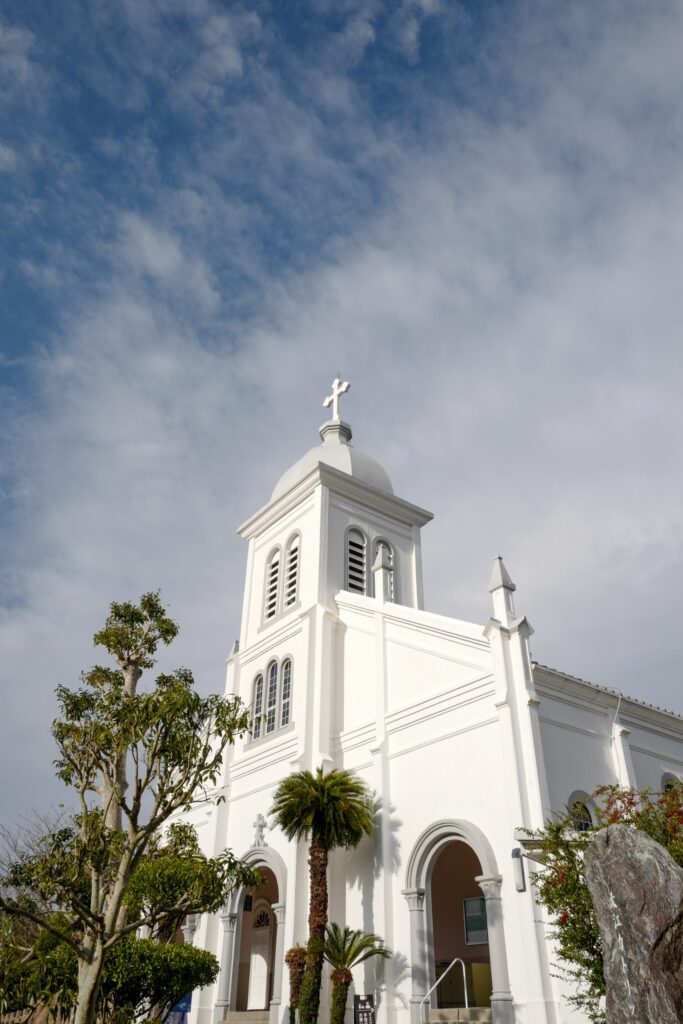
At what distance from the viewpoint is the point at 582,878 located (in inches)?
558

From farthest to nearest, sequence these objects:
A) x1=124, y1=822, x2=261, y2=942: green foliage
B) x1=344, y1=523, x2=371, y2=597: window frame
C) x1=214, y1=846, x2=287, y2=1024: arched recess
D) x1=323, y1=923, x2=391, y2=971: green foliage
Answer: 1. x1=344, y1=523, x2=371, y2=597: window frame
2. x1=214, y1=846, x2=287, y2=1024: arched recess
3. x1=323, y1=923, x2=391, y2=971: green foliage
4. x1=124, y1=822, x2=261, y2=942: green foliage

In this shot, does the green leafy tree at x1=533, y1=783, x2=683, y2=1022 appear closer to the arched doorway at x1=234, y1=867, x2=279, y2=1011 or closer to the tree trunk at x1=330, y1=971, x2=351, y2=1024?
the tree trunk at x1=330, y1=971, x2=351, y2=1024

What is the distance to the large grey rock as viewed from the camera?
7.93 metres

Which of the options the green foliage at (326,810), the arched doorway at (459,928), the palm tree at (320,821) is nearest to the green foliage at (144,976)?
the palm tree at (320,821)

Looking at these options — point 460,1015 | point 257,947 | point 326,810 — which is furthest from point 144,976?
point 257,947

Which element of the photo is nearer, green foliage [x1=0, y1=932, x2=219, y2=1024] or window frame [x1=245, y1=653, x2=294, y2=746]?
green foliage [x1=0, y1=932, x2=219, y2=1024]

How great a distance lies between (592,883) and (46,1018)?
1213 cm

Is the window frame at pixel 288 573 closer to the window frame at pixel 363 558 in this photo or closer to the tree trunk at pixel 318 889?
the window frame at pixel 363 558

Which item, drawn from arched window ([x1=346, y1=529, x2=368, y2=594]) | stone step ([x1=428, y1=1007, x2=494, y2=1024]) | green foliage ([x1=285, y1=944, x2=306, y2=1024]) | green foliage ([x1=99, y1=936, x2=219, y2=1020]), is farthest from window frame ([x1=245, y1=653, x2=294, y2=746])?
stone step ([x1=428, y1=1007, x2=494, y2=1024])

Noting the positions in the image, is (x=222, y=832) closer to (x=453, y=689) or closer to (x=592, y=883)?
(x=453, y=689)

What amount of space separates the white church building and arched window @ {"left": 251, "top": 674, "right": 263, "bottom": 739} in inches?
4.5

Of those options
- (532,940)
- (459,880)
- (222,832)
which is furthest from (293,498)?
(532,940)

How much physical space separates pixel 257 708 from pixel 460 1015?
44.4ft

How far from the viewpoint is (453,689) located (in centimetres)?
2158
